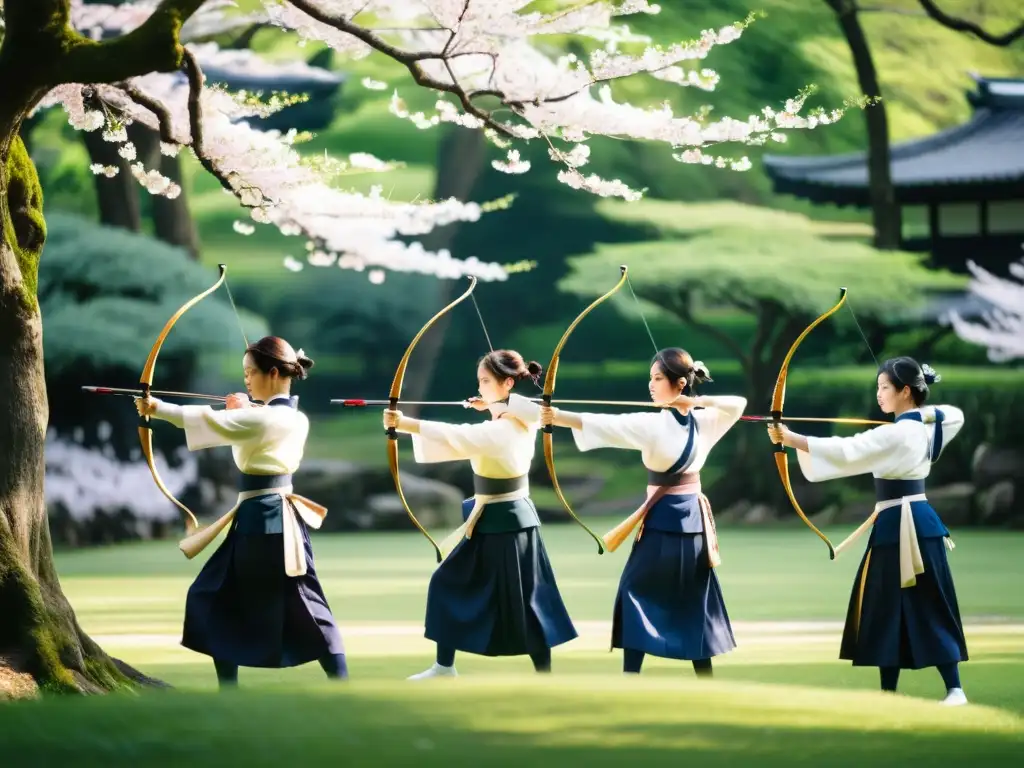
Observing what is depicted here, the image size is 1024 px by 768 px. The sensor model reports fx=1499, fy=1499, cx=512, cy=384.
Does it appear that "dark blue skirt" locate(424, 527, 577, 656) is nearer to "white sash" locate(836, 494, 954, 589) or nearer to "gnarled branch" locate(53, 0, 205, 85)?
"white sash" locate(836, 494, 954, 589)

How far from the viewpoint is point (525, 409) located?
17.1 ft

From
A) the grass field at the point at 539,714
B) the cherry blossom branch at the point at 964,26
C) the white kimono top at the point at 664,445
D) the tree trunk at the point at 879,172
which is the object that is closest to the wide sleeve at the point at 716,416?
the white kimono top at the point at 664,445

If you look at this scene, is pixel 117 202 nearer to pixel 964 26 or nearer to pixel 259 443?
pixel 964 26

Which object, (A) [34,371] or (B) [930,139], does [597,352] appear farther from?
(A) [34,371]

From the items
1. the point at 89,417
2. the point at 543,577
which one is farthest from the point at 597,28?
the point at 89,417

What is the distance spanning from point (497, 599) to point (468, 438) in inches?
22.5

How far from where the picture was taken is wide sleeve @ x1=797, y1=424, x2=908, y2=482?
16.8 feet

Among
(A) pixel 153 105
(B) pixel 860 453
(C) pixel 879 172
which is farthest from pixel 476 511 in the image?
(C) pixel 879 172

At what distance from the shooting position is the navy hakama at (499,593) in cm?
521

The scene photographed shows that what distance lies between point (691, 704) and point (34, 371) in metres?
2.38

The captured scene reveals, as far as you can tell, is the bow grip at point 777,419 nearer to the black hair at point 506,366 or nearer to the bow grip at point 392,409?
the black hair at point 506,366

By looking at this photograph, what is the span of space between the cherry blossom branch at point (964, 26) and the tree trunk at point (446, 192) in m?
5.53

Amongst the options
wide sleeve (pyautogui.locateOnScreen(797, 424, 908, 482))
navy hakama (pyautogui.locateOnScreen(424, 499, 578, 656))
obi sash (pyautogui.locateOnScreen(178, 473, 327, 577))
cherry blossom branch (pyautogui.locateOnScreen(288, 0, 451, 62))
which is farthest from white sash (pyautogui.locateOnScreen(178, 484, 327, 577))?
wide sleeve (pyautogui.locateOnScreen(797, 424, 908, 482))

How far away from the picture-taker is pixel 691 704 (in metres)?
4.02
